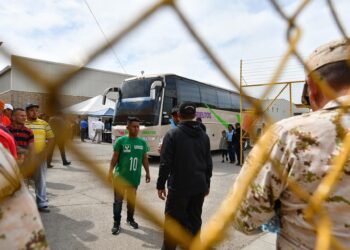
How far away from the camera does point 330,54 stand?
44.5 inches

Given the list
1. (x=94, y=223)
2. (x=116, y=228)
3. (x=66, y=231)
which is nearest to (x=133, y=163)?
(x=116, y=228)

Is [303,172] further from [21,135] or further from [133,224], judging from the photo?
[21,135]

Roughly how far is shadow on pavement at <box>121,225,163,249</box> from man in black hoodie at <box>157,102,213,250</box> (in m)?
0.68

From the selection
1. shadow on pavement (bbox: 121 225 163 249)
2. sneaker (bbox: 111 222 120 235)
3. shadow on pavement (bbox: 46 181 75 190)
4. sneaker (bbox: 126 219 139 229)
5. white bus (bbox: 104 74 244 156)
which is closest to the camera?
shadow on pavement (bbox: 121 225 163 249)

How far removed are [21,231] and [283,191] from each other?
3.10ft

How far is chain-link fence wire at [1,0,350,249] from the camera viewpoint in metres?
0.49

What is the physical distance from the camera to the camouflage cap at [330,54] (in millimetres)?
1124

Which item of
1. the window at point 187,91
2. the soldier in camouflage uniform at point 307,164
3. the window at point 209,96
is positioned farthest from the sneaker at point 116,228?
the window at point 209,96

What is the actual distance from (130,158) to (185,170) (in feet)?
3.28

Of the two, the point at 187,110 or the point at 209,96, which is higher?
the point at 209,96

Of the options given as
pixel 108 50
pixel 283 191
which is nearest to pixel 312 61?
pixel 283 191

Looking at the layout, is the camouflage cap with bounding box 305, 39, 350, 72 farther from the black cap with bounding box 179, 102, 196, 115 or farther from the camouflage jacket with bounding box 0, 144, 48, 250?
the black cap with bounding box 179, 102, 196, 115

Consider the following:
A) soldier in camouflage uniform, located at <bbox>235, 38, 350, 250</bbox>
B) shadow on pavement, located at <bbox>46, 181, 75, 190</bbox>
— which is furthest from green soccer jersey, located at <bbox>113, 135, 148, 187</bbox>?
shadow on pavement, located at <bbox>46, 181, 75, 190</bbox>

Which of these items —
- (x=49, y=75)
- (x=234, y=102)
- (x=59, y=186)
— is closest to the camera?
(x=49, y=75)
